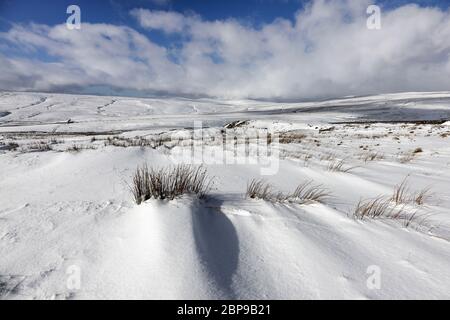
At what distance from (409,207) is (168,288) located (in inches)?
97.8

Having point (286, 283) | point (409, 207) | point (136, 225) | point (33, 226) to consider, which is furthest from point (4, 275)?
point (409, 207)

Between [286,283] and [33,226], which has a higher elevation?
[33,226]

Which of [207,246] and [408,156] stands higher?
[408,156]

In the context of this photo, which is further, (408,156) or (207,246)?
(408,156)

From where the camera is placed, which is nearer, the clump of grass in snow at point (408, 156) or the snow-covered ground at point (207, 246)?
the snow-covered ground at point (207, 246)

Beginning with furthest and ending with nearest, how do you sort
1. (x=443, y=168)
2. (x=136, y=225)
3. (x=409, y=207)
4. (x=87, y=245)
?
(x=443, y=168)
(x=409, y=207)
(x=136, y=225)
(x=87, y=245)

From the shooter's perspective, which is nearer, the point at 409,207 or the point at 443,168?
the point at 409,207

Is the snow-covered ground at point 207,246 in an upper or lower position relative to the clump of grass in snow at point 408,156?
lower

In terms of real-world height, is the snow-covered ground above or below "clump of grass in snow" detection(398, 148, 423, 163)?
below

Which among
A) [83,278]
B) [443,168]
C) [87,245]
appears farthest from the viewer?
[443,168]

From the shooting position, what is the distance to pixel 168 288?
1208 millimetres

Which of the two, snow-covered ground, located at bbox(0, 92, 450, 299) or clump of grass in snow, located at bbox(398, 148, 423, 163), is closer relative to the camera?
snow-covered ground, located at bbox(0, 92, 450, 299)
